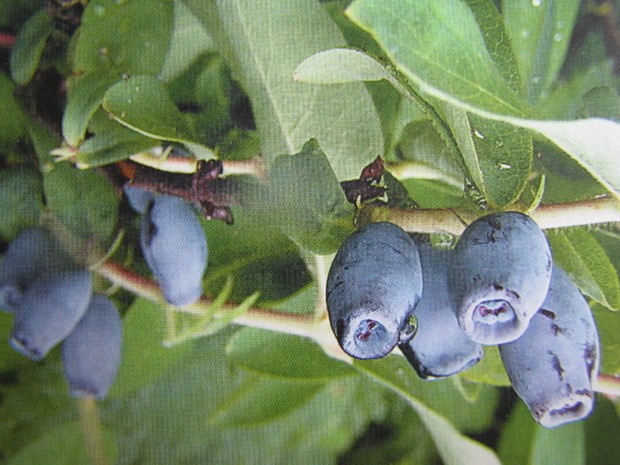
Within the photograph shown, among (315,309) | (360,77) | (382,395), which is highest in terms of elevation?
(360,77)

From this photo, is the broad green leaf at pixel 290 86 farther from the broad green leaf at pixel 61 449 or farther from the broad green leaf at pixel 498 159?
the broad green leaf at pixel 61 449

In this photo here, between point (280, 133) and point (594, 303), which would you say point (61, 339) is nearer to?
point (280, 133)

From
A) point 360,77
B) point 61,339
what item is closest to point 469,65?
point 360,77

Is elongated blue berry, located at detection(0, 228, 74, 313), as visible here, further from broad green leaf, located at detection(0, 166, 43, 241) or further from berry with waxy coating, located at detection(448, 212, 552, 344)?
berry with waxy coating, located at detection(448, 212, 552, 344)

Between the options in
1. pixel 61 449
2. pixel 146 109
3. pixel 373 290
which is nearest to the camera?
pixel 373 290

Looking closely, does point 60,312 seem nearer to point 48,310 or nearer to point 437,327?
point 48,310

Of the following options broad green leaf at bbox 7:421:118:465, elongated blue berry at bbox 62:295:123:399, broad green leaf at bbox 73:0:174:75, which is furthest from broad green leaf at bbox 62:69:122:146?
broad green leaf at bbox 7:421:118:465

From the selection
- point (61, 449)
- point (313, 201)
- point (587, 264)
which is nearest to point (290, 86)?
point (313, 201)
